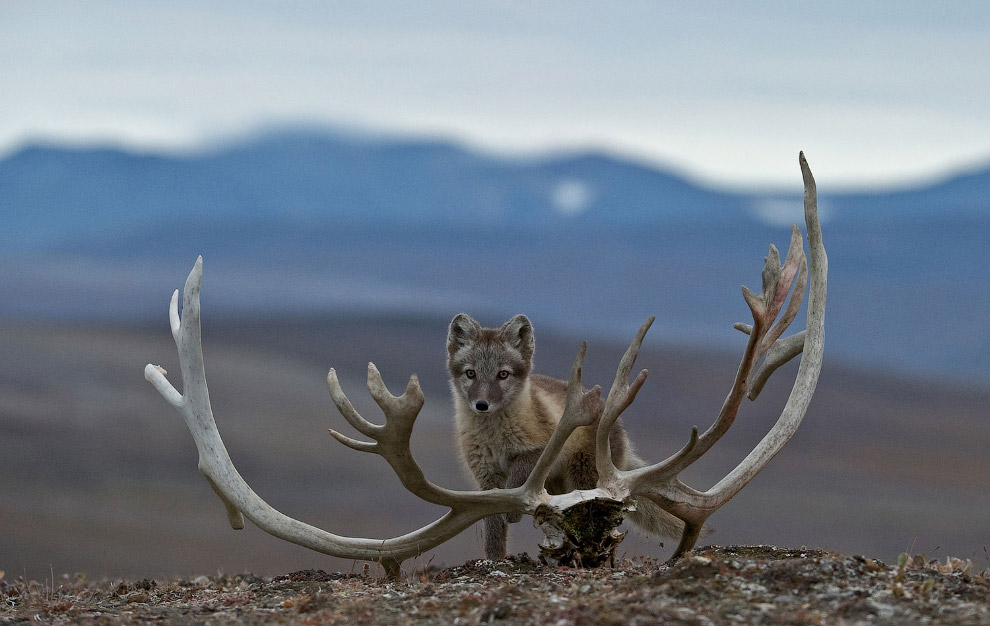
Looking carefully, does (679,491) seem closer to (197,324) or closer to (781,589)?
(781,589)

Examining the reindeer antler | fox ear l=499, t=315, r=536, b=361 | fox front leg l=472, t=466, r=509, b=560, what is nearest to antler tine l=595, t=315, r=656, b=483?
the reindeer antler

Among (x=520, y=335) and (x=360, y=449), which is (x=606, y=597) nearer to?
(x=360, y=449)

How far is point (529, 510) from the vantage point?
8.07 meters

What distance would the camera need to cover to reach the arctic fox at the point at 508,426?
29.6ft

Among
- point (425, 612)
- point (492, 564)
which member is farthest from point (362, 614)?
point (492, 564)

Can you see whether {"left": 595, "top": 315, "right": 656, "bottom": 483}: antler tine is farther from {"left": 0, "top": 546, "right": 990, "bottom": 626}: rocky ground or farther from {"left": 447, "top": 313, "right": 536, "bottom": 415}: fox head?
{"left": 447, "top": 313, "right": 536, "bottom": 415}: fox head

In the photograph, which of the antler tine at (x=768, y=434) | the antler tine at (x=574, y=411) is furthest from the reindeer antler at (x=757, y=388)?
the antler tine at (x=574, y=411)

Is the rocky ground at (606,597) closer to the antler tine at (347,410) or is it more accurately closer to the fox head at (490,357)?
the antler tine at (347,410)

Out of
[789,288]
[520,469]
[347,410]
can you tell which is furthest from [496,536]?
[789,288]

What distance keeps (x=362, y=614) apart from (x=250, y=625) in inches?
29.5

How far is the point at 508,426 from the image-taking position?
9.36 meters

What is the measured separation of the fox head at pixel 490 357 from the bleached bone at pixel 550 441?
1.30m

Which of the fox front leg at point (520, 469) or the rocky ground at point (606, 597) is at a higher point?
the fox front leg at point (520, 469)

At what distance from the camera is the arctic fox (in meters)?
9.02
